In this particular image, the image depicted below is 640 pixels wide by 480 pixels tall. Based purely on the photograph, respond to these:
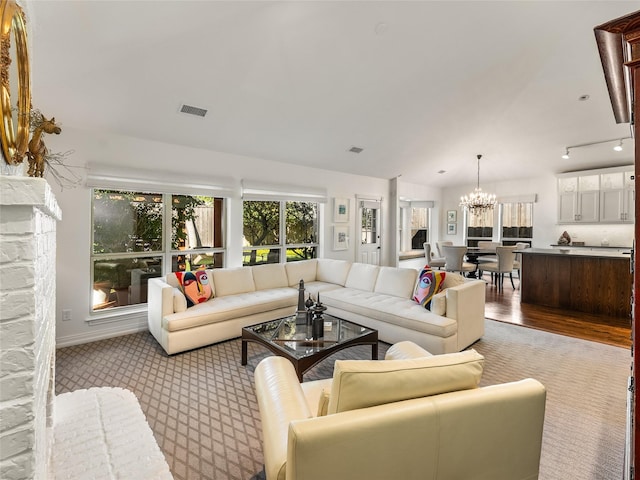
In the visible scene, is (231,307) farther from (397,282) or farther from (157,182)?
(397,282)

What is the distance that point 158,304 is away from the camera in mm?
3537

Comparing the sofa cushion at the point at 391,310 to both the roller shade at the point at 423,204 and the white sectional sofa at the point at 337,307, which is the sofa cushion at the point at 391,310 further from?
the roller shade at the point at 423,204

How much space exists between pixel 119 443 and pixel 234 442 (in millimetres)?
631

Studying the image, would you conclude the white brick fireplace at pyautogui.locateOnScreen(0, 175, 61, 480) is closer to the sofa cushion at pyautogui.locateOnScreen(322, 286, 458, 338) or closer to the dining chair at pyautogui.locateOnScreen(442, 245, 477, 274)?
the sofa cushion at pyautogui.locateOnScreen(322, 286, 458, 338)

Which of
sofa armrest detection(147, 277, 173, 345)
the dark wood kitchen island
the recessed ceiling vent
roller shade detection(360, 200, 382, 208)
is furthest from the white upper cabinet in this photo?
sofa armrest detection(147, 277, 173, 345)

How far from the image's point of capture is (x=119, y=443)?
1.76 m

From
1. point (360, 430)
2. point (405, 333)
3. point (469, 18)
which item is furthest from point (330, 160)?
point (360, 430)

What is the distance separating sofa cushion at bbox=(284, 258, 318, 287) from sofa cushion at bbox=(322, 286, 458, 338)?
2.50ft

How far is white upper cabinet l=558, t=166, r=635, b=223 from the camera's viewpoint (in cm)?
638

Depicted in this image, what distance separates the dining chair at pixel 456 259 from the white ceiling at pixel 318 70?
218 cm

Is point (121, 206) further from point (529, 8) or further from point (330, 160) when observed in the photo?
point (529, 8)

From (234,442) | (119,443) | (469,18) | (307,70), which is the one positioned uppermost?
(469,18)

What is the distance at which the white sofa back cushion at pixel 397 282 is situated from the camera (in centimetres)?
404

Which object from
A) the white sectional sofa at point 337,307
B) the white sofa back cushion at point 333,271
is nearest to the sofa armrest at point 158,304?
the white sectional sofa at point 337,307
